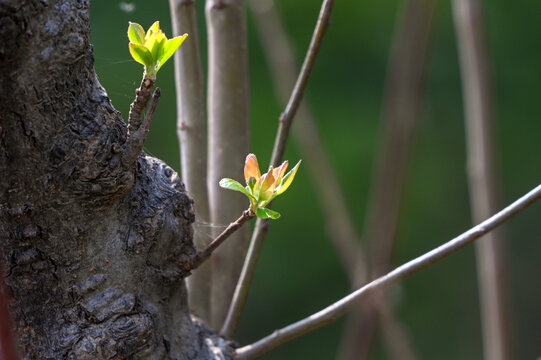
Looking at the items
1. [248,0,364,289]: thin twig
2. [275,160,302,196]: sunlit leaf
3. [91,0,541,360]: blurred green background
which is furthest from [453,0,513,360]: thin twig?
[91,0,541,360]: blurred green background

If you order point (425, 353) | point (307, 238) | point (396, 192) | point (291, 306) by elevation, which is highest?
point (396, 192)

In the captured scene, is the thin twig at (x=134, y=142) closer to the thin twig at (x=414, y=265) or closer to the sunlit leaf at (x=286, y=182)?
the sunlit leaf at (x=286, y=182)

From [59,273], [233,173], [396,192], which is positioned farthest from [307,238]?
[59,273]

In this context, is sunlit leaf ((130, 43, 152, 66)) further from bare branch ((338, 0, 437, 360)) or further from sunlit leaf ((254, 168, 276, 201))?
bare branch ((338, 0, 437, 360))

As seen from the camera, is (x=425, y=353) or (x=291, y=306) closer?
(x=291, y=306)

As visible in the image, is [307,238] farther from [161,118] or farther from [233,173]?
[233,173]


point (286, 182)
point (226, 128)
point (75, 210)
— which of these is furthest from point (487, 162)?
Answer: point (75, 210)
